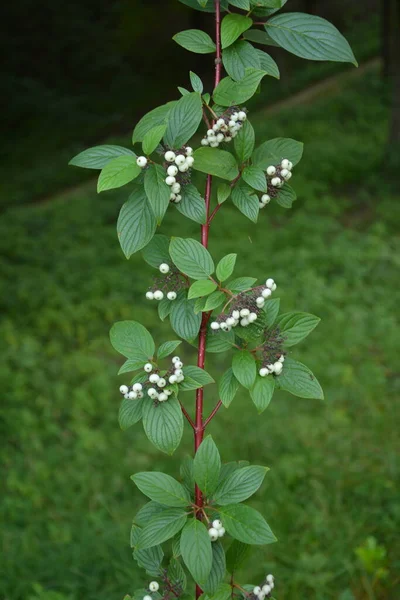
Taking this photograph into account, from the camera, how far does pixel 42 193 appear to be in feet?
32.3

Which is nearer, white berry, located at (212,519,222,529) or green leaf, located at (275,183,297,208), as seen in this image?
white berry, located at (212,519,222,529)

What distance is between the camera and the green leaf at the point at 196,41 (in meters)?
1.28

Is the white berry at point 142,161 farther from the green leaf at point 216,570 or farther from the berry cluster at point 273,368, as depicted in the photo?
the green leaf at point 216,570

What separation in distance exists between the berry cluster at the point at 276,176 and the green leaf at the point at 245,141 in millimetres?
56

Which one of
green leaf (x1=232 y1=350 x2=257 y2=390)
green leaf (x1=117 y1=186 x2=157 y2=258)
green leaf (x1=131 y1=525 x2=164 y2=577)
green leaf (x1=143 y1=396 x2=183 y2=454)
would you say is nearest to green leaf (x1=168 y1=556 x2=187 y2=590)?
green leaf (x1=131 y1=525 x2=164 y2=577)

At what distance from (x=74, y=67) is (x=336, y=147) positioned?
7873mm

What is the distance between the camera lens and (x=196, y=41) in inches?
50.8

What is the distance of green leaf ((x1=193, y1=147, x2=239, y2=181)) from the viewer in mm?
1192

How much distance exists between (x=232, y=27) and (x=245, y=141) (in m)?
0.21

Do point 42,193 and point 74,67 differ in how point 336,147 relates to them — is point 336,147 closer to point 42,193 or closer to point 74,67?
point 42,193

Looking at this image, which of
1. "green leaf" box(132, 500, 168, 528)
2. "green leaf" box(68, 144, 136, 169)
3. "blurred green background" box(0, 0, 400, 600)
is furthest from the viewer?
"blurred green background" box(0, 0, 400, 600)

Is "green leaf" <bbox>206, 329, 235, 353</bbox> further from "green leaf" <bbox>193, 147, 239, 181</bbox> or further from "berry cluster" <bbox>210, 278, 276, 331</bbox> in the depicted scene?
"green leaf" <bbox>193, 147, 239, 181</bbox>

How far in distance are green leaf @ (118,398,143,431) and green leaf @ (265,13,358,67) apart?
0.73 metres

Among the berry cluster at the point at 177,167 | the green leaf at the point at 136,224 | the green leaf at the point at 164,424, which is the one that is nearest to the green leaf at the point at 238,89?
the berry cluster at the point at 177,167
